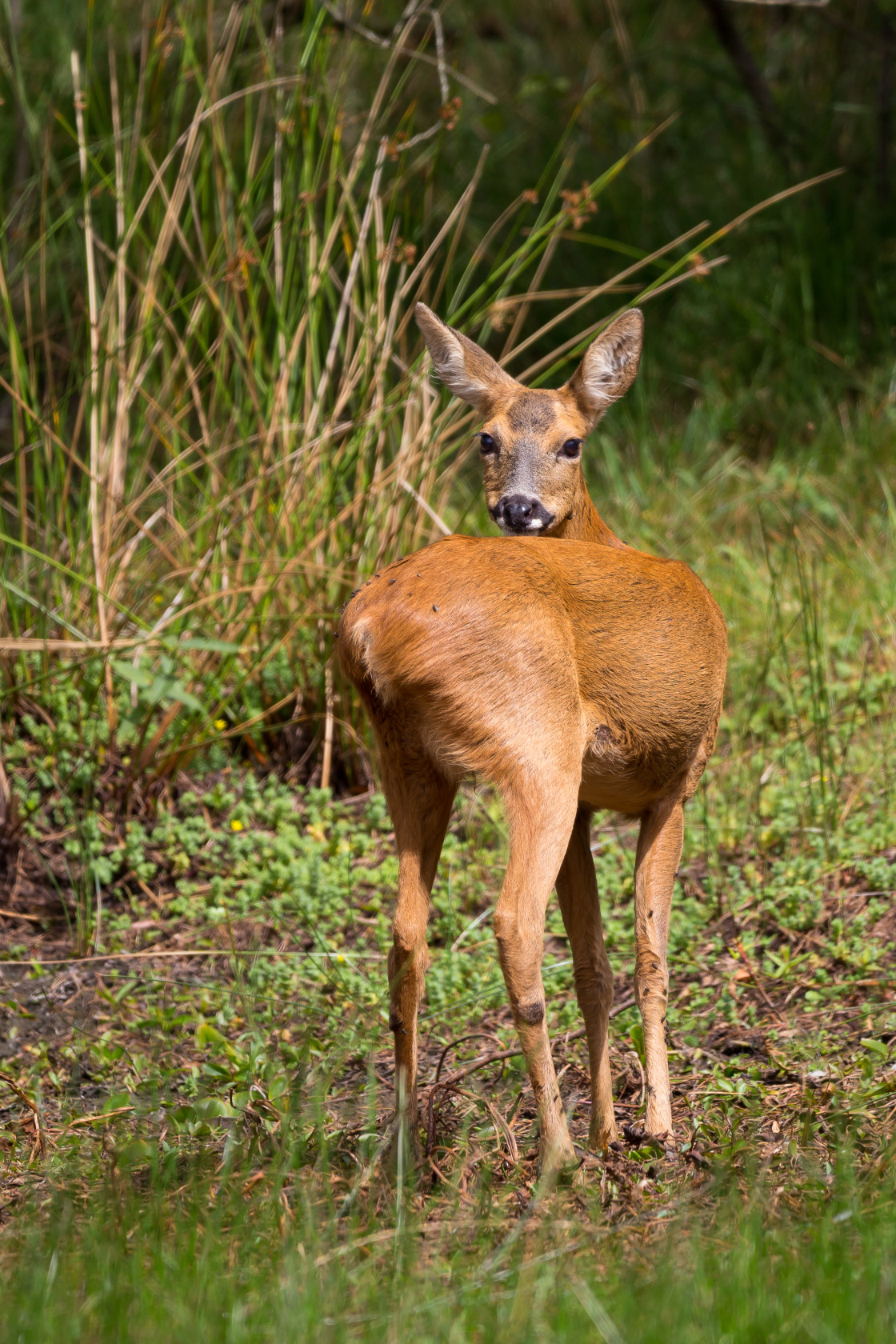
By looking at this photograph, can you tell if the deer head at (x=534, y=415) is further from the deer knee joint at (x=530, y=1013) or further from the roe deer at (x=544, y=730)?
the deer knee joint at (x=530, y=1013)

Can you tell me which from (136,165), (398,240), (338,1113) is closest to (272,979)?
(338,1113)

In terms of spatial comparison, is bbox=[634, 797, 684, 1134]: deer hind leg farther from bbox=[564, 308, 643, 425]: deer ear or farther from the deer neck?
bbox=[564, 308, 643, 425]: deer ear

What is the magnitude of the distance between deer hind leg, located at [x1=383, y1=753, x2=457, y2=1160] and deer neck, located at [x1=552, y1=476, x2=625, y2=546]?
1.05 m

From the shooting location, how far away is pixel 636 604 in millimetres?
3170

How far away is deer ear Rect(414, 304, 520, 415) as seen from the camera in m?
4.19

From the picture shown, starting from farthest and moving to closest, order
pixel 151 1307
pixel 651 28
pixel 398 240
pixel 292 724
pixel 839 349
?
pixel 651 28
pixel 839 349
pixel 292 724
pixel 398 240
pixel 151 1307

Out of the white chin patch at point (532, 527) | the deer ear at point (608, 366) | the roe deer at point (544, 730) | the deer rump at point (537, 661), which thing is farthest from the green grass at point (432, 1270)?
→ the deer ear at point (608, 366)

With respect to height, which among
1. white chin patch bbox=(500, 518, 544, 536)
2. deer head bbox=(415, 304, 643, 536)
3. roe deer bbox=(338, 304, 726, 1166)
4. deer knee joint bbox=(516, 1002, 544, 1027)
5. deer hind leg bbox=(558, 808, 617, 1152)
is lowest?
deer hind leg bbox=(558, 808, 617, 1152)

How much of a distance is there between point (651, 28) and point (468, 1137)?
9.19m

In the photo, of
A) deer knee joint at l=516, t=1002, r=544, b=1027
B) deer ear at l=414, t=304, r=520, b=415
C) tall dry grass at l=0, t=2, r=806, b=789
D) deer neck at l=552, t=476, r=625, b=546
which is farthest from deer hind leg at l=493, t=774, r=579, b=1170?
tall dry grass at l=0, t=2, r=806, b=789

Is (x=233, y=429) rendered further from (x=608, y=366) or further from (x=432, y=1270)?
(x=432, y=1270)

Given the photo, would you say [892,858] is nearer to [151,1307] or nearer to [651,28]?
[151,1307]

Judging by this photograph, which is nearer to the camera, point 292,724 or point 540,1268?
point 540,1268

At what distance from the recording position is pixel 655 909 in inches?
133
